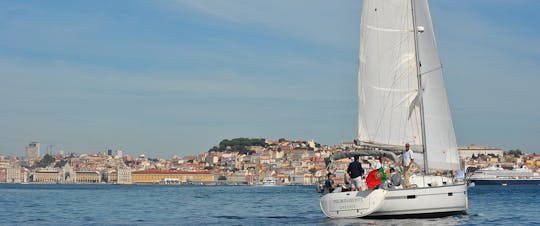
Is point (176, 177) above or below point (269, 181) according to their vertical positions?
above

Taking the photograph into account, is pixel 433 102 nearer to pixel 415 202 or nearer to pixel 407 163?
pixel 407 163

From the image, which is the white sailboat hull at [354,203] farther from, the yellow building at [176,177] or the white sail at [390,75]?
the yellow building at [176,177]

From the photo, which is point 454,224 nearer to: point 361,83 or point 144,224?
point 361,83

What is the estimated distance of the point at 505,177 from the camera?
141 metres

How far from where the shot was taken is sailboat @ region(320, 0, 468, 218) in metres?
25.8

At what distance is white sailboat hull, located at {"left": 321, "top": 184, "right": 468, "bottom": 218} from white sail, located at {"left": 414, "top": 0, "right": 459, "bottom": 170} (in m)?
2.12

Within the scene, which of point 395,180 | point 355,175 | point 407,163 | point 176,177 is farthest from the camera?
point 176,177

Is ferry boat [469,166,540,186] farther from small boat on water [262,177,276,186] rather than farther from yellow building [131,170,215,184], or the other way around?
yellow building [131,170,215,184]

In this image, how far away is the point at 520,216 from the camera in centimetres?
2989

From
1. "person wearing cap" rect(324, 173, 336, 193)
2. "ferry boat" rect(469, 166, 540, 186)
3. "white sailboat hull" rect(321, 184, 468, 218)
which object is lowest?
"white sailboat hull" rect(321, 184, 468, 218)

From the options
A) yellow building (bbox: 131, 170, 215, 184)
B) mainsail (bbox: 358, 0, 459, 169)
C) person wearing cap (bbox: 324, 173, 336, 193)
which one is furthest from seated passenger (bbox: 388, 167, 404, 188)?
yellow building (bbox: 131, 170, 215, 184)

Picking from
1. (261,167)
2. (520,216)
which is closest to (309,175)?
(261,167)

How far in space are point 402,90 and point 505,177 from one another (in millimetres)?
120758

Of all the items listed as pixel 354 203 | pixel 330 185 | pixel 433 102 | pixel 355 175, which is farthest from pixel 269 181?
pixel 354 203
